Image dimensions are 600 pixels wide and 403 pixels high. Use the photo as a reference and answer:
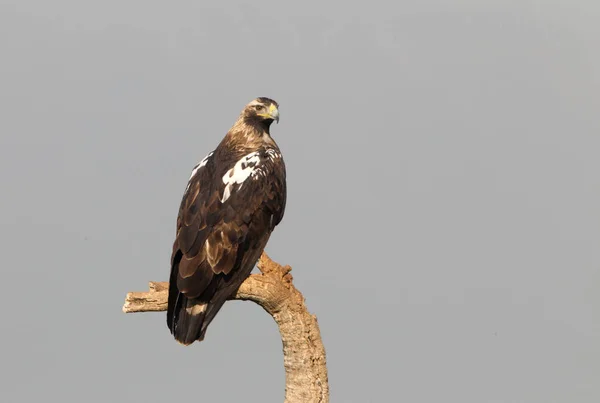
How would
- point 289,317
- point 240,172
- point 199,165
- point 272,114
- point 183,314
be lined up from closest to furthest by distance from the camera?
point 183,314 < point 240,172 < point 289,317 < point 199,165 < point 272,114

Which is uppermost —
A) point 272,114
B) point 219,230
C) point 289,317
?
point 272,114

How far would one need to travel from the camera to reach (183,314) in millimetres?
18562

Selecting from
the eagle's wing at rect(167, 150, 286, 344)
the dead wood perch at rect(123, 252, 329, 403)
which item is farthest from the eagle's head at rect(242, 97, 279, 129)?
the dead wood perch at rect(123, 252, 329, 403)

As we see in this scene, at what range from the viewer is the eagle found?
18.5m

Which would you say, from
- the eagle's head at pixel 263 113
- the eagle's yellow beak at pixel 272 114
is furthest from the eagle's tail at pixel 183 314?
the eagle's yellow beak at pixel 272 114

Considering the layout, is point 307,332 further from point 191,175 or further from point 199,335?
point 191,175

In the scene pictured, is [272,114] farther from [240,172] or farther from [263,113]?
[240,172]

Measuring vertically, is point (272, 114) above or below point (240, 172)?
above

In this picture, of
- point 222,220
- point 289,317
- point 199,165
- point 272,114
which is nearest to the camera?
point 222,220

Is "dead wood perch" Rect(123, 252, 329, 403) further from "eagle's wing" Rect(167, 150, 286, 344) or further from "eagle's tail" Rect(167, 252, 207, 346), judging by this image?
"eagle's wing" Rect(167, 150, 286, 344)

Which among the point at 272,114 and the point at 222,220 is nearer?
the point at 222,220

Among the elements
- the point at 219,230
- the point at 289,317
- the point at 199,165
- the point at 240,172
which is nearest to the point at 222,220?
the point at 219,230

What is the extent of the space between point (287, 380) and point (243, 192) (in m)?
3.12

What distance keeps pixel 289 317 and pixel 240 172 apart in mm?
2340
